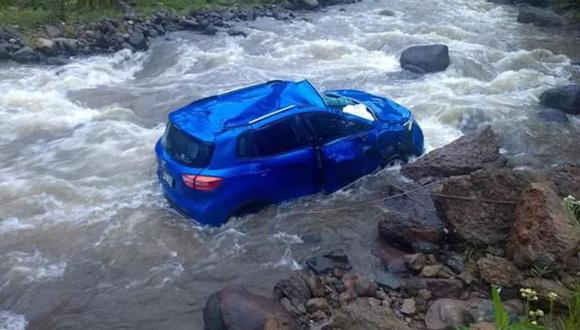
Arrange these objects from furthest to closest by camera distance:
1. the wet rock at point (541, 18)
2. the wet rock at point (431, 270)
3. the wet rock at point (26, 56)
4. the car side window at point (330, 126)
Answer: the wet rock at point (541, 18)
the wet rock at point (26, 56)
the car side window at point (330, 126)
the wet rock at point (431, 270)

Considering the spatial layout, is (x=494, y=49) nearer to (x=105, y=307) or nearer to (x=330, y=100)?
(x=330, y=100)

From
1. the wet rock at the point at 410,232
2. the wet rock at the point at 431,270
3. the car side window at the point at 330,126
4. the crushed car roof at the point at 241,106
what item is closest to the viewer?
the wet rock at the point at 431,270

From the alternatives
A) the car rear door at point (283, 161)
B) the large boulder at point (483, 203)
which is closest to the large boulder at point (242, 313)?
the car rear door at point (283, 161)

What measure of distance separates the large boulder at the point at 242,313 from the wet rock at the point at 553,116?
793 cm

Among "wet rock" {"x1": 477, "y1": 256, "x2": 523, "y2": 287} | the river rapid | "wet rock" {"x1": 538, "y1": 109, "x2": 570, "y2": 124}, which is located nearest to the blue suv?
the river rapid

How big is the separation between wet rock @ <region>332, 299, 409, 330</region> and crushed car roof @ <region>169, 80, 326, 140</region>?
283cm

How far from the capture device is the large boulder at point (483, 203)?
23.1ft

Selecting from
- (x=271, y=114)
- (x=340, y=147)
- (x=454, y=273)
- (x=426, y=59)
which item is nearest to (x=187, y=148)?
(x=271, y=114)

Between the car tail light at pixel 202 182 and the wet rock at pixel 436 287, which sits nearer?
the wet rock at pixel 436 287

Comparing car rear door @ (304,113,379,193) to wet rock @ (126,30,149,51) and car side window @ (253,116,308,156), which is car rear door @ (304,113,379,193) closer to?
car side window @ (253,116,308,156)

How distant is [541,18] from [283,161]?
51.6 ft

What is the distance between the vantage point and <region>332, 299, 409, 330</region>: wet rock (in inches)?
210

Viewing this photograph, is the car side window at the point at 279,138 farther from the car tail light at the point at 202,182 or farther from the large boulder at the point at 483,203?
the large boulder at the point at 483,203

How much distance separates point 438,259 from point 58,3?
15.6m
